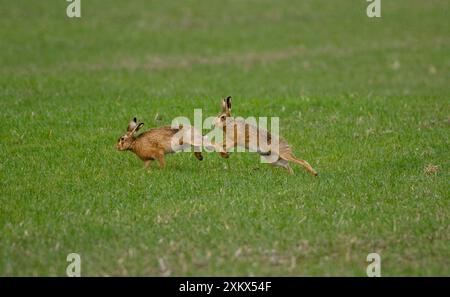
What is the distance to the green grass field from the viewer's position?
8977 millimetres

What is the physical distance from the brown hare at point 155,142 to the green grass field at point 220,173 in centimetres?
23

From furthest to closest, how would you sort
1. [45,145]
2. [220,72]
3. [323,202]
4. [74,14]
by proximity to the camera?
1. [74,14]
2. [220,72]
3. [45,145]
4. [323,202]

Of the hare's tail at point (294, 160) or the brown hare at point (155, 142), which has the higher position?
the brown hare at point (155, 142)

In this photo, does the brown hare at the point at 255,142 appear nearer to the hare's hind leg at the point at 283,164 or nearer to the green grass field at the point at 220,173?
the hare's hind leg at the point at 283,164

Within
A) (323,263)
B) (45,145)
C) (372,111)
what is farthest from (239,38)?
(323,263)

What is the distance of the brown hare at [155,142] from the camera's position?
467 inches

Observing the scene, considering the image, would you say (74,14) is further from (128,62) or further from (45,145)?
(45,145)

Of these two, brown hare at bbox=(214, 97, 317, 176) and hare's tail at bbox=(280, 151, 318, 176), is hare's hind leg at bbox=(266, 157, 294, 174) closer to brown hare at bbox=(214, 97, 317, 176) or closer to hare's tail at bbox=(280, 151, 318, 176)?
brown hare at bbox=(214, 97, 317, 176)

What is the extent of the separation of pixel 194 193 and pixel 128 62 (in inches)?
562

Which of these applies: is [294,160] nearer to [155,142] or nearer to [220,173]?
[220,173]

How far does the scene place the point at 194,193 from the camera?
11062 mm

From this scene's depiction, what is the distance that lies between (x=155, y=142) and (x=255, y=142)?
1.37 m

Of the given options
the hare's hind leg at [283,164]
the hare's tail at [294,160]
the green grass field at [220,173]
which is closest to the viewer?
the green grass field at [220,173]

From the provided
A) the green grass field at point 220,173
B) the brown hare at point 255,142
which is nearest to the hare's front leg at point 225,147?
the brown hare at point 255,142
